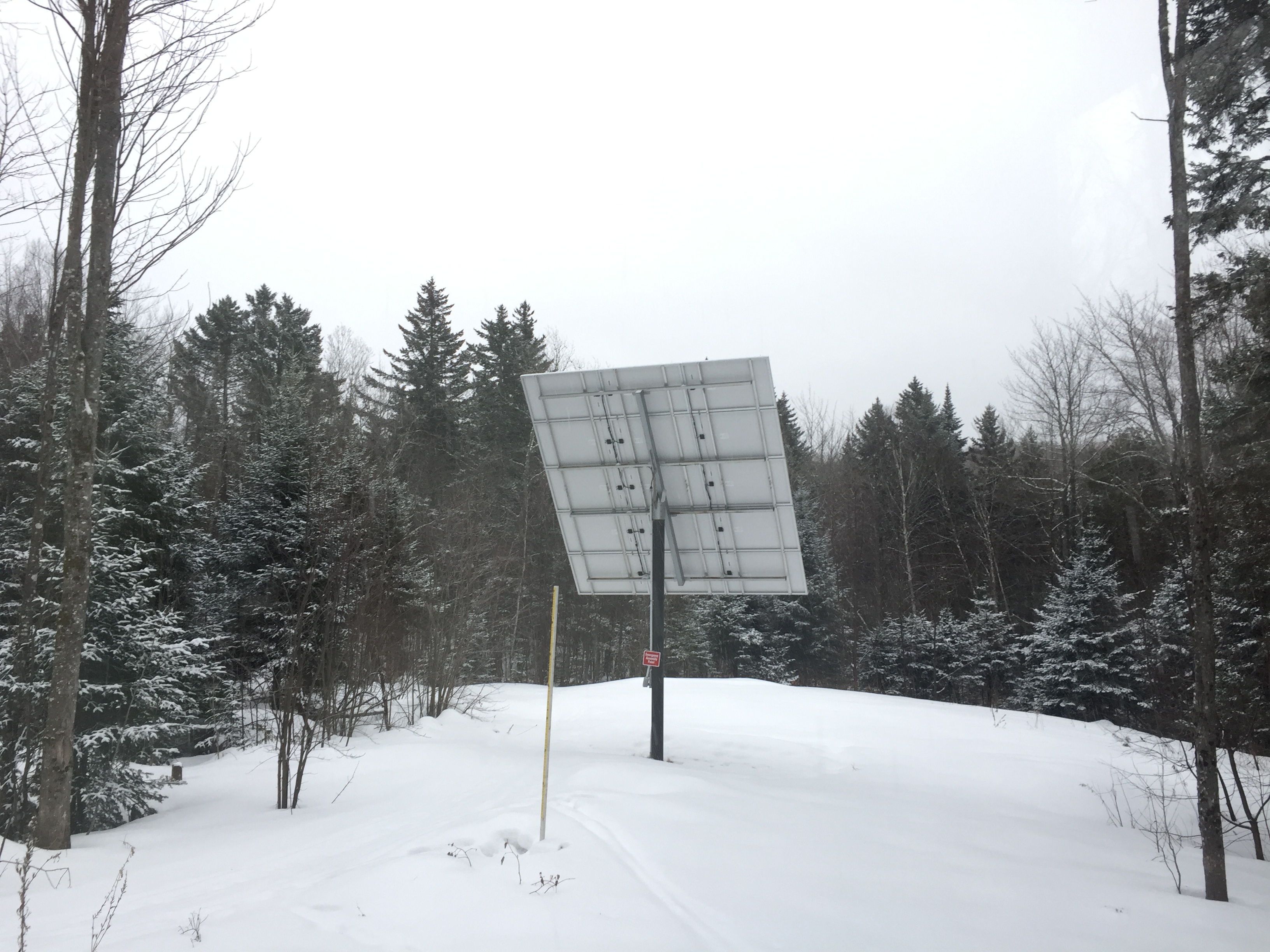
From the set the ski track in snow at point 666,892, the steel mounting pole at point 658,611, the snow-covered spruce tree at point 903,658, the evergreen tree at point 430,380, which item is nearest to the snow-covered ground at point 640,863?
the ski track in snow at point 666,892

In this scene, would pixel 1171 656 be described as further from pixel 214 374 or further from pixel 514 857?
pixel 214 374

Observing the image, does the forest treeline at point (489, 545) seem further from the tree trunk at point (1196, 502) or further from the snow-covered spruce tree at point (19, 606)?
the tree trunk at point (1196, 502)

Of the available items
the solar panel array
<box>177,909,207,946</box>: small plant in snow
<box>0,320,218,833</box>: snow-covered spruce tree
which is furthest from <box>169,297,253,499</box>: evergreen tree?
<box>177,909,207,946</box>: small plant in snow

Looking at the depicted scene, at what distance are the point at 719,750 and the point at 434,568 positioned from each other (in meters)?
9.75

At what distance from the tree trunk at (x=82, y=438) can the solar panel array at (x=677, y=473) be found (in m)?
5.82

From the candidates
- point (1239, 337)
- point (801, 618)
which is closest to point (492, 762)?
point (1239, 337)

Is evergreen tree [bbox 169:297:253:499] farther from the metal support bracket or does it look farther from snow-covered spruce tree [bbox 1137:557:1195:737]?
snow-covered spruce tree [bbox 1137:557:1195:737]

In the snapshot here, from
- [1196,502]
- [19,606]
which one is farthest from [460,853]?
[1196,502]

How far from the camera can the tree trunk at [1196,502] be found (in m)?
6.89

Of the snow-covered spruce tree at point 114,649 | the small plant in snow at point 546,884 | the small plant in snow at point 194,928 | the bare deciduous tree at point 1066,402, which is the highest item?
the bare deciduous tree at point 1066,402

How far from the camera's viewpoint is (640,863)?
256 inches

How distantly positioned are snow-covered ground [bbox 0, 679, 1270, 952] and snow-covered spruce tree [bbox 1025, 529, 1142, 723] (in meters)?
8.25

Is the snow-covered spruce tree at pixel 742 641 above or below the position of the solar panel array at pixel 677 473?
Answer: below

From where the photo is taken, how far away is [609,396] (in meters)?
11.8
